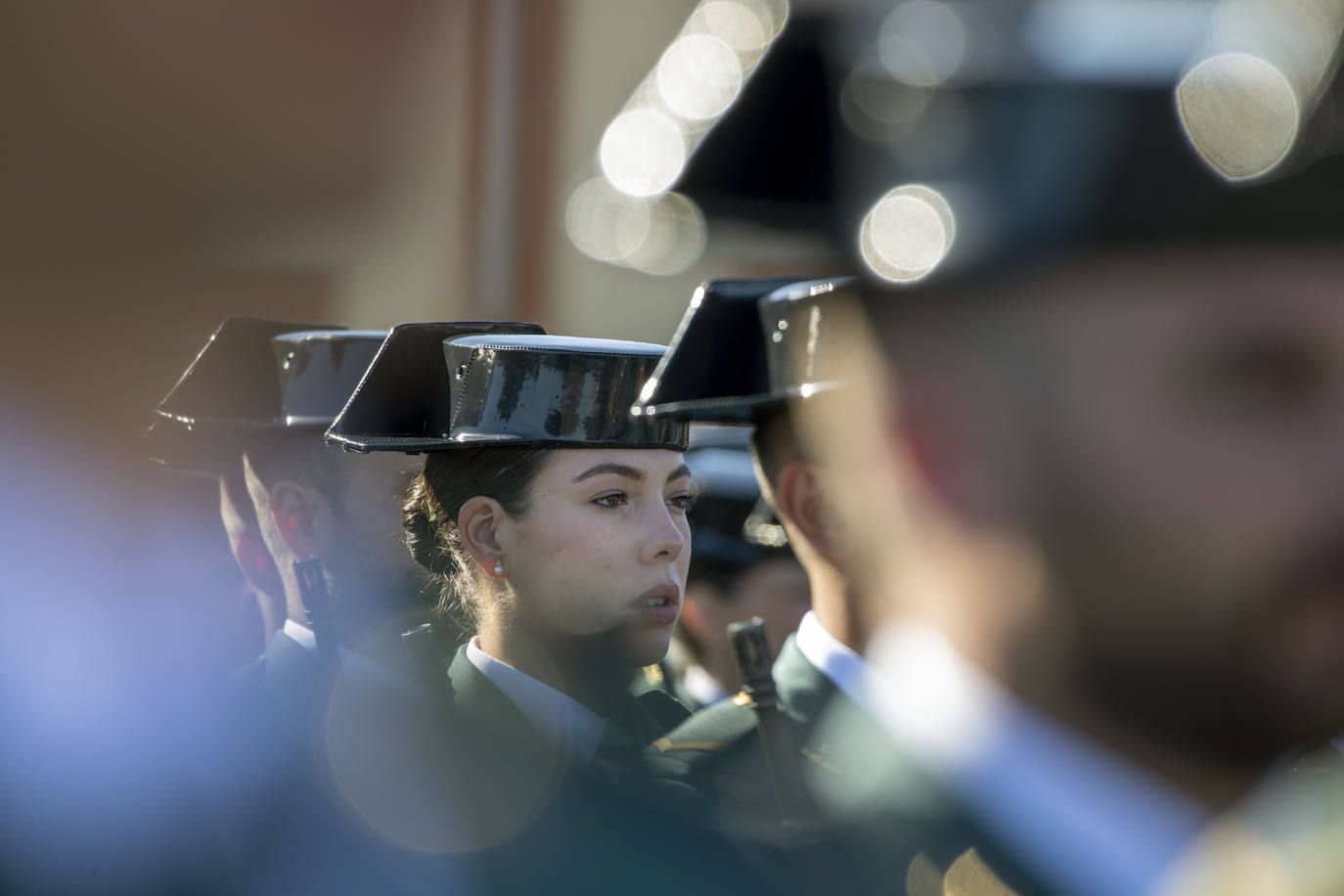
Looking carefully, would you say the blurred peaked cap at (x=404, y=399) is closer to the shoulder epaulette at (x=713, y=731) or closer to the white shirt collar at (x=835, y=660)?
the shoulder epaulette at (x=713, y=731)

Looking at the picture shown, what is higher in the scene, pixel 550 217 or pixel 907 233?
pixel 907 233

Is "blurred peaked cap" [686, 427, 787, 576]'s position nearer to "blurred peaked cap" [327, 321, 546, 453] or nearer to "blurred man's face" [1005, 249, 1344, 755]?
"blurred peaked cap" [327, 321, 546, 453]

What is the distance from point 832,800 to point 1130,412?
2.56ft

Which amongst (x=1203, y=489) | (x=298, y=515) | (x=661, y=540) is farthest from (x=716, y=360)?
(x=298, y=515)

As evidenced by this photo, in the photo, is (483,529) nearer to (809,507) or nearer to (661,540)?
(661,540)

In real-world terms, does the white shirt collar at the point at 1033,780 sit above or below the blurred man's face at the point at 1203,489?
below

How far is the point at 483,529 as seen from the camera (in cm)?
231

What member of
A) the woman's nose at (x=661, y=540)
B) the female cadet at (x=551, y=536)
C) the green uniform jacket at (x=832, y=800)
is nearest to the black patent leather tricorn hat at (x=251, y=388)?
the female cadet at (x=551, y=536)

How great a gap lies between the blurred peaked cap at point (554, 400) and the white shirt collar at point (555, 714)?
40cm

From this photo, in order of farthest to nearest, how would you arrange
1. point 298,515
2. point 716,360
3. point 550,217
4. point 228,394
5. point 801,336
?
point 550,217
point 228,394
point 298,515
point 716,360
point 801,336

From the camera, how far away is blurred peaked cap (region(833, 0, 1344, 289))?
35.0 inches

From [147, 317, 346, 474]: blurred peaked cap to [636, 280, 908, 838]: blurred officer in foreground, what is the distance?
1.38 meters

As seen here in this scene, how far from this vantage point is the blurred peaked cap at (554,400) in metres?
2.21

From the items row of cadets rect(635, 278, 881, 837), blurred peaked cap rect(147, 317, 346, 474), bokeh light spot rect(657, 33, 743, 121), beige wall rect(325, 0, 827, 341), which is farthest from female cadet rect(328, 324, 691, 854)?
beige wall rect(325, 0, 827, 341)
